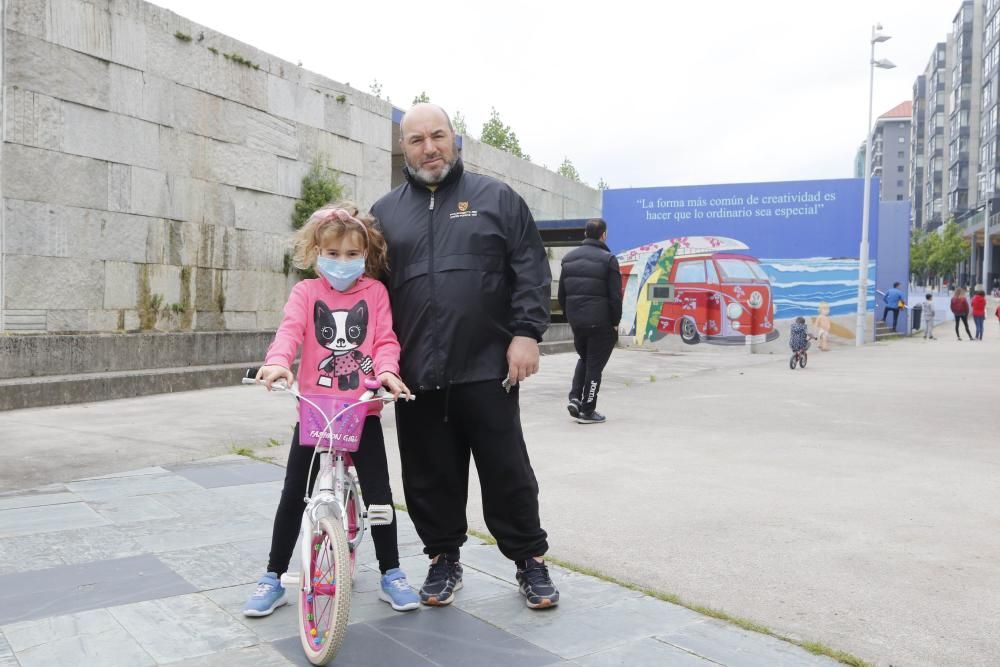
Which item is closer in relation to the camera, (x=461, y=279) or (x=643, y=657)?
(x=643, y=657)

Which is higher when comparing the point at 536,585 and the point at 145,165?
the point at 145,165

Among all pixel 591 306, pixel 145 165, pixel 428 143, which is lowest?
pixel 591 306

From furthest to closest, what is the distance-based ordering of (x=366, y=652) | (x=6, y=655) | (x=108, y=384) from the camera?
(x=108, y=384), (x=366, y=652), (x=6, y=655)

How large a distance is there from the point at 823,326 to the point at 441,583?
58.1ft

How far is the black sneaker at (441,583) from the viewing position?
337 centimetres

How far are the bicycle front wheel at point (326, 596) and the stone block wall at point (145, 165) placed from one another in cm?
850

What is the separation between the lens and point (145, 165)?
11.4 m

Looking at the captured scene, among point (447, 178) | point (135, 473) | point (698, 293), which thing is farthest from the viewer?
point (698, 293)

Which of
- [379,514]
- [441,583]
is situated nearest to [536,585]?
[441,583]

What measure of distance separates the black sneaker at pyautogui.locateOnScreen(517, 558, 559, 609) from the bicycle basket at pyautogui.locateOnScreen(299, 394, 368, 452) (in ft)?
2.86

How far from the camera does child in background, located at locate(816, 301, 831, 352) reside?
1950 centimetres

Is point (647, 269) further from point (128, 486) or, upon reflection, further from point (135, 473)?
point (128, 486)

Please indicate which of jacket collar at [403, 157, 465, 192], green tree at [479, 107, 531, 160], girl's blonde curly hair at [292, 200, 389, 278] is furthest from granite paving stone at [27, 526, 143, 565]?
green tree at [479, 107, 531, 160]

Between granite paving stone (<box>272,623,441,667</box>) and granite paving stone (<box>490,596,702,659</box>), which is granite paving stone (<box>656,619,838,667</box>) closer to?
granite paving stone (<box>490,596,702,659</box>)
